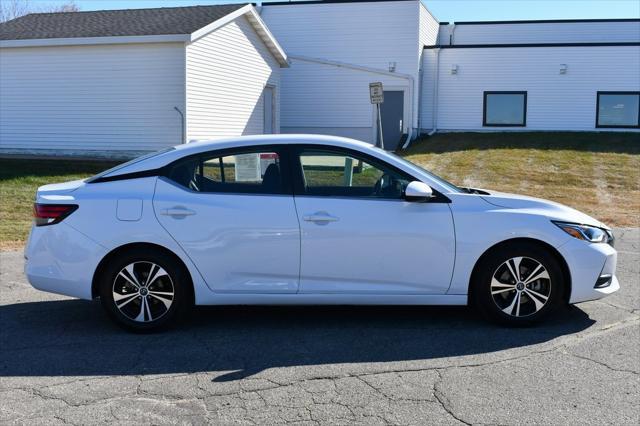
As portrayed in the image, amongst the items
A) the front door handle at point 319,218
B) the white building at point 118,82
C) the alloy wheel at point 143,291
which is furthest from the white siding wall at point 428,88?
the alloy wheel at point 143,291

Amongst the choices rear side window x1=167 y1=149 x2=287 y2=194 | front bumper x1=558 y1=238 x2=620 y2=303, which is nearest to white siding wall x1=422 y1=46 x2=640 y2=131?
front bumper x1=558 y1=238 x2=620 y2=303

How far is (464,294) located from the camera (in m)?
5.48

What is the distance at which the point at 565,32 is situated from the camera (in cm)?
3059

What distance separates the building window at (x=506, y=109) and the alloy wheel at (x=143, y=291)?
24058 mm

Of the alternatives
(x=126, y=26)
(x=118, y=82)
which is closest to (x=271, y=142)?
(x=118, y=82)

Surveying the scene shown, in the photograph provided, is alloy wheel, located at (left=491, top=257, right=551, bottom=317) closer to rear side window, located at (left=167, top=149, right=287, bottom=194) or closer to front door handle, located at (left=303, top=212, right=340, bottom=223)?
front door handle, located at (left=303, top=212, right=340, bottom=223)

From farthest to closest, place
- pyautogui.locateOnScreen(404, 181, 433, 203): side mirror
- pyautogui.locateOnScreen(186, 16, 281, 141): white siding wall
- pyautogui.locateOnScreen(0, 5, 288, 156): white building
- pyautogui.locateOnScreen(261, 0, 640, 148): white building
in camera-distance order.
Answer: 1. pyautogui.locateOnScreen(261, 0, 640, 148): white building
2. pyautogui.locateOnScreen(186, 16, 281, 141): white siding wall
3. pyautogui.locateOnScreen(0, 5, 288, 156): white building
4. pyautogui.locateOnScreen(404, 181, 433, 203): side mirror

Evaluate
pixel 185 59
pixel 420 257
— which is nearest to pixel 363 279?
pixel 420 257

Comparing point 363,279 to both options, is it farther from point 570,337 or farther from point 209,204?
point 570,337

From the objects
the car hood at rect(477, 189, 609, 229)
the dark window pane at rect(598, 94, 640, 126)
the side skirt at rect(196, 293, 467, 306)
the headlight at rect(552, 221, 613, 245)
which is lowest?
the side skirt at rect(196, 293, 467, 306)

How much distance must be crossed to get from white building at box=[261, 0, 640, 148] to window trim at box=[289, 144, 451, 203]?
21777mm

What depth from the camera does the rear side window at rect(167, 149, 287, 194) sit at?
550cm

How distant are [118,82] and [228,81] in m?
3.56

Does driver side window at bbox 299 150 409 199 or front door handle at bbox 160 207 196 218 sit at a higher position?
driver side window at bbox 299 150 409 199
